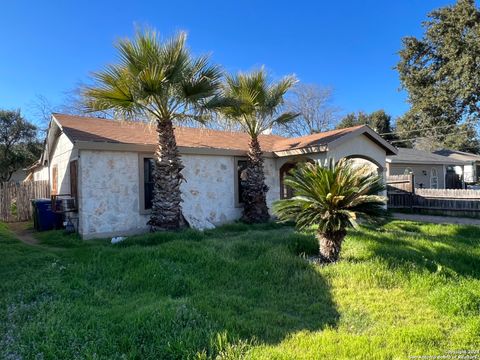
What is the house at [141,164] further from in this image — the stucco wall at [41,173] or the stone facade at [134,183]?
Answer: the stucco wall at [41,173]

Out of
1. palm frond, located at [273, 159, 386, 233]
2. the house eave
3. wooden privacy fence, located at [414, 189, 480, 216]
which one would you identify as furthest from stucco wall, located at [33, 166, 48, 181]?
wooden privacy fence, located at [414, 189, 480, 216]

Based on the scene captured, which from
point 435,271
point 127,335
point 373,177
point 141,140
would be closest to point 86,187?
point 141,140

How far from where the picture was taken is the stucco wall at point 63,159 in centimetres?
1205

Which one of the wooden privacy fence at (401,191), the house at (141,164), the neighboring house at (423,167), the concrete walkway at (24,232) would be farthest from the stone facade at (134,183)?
the neighboring house at (423,167)

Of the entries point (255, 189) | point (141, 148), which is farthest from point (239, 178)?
point (141, 148)

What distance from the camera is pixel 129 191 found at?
10.6 metres

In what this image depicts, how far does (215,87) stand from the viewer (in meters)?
10.0

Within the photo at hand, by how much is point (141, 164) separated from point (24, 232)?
4900mm

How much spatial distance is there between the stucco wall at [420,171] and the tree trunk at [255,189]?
42.6 feet

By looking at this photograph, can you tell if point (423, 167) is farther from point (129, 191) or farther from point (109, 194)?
point (109, 194)

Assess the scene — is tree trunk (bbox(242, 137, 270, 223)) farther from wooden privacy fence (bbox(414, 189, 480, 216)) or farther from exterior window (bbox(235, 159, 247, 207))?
wooden privacy fence (bbox(414, 189, 480, 216))

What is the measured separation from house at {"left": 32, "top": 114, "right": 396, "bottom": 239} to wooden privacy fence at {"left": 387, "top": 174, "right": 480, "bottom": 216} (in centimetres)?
301

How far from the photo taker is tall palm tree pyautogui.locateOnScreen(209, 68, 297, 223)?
38.8 ft

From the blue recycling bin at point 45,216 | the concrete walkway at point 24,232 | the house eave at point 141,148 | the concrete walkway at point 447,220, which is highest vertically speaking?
the house eave at point 141,148
